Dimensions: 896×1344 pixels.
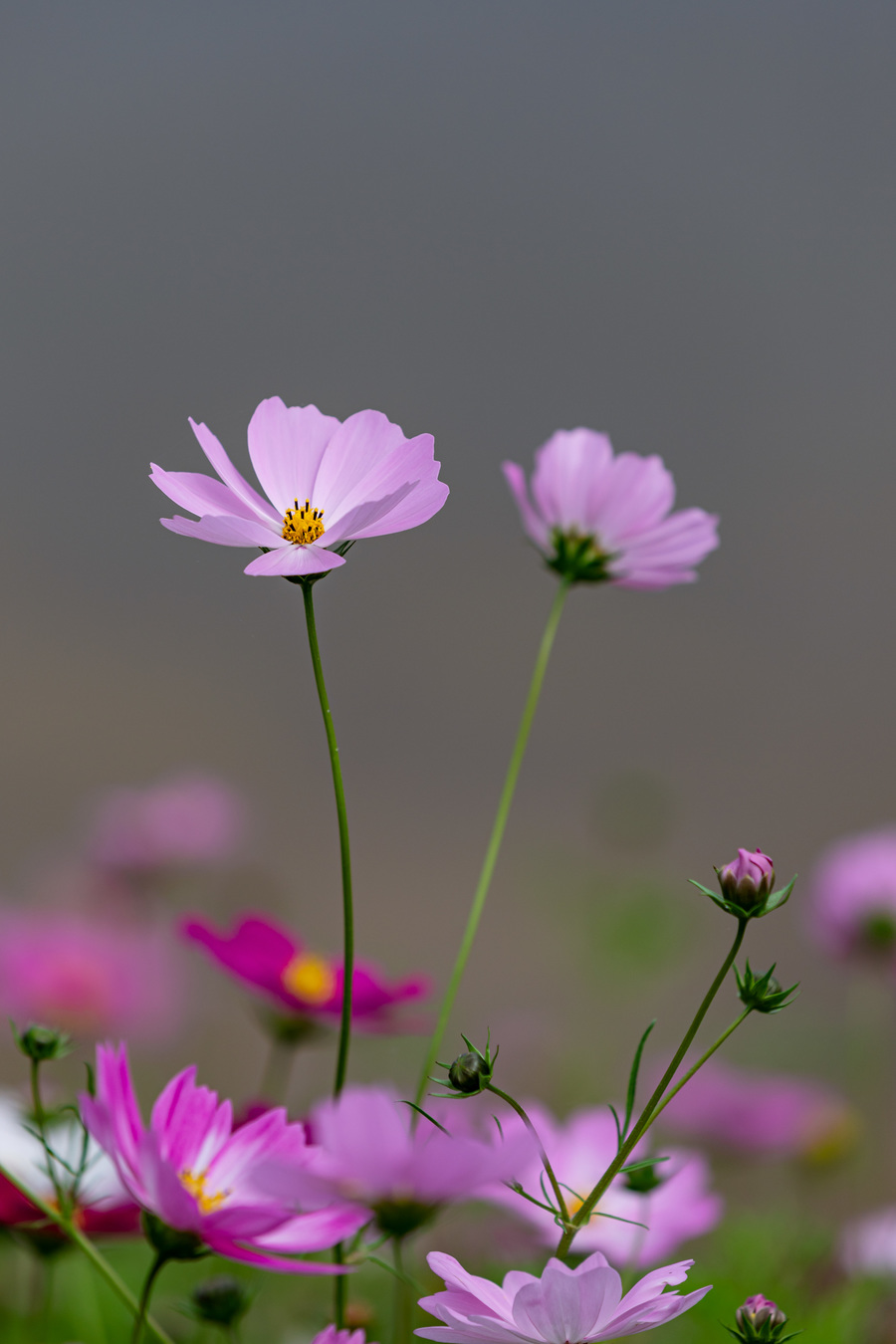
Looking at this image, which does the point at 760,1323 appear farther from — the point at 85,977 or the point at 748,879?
the point at 85,977

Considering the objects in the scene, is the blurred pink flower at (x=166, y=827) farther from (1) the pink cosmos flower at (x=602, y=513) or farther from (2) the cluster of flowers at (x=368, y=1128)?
(1) the pink cosmos flower at (x=602, y=513)

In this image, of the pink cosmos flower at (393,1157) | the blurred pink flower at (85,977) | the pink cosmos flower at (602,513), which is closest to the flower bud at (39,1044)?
the pink cosmos flower at (393,1157)

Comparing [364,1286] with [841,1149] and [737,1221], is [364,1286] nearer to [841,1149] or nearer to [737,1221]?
[737,1221]

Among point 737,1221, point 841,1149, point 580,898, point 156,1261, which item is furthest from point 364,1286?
point 156,1261

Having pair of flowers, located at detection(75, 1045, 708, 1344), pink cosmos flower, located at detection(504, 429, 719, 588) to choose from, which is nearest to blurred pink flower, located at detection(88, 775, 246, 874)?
pink cosmos flower, located at detection(504, 429, 719, 588)

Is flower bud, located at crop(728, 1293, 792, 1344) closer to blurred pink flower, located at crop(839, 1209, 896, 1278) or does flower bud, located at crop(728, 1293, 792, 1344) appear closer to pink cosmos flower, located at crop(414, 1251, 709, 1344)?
pink cosmos flower, located at crop(414, 1251, 709, 1344)

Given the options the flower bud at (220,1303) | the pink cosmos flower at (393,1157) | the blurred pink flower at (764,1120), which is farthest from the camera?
the blurred pink flower at (764,1120)
